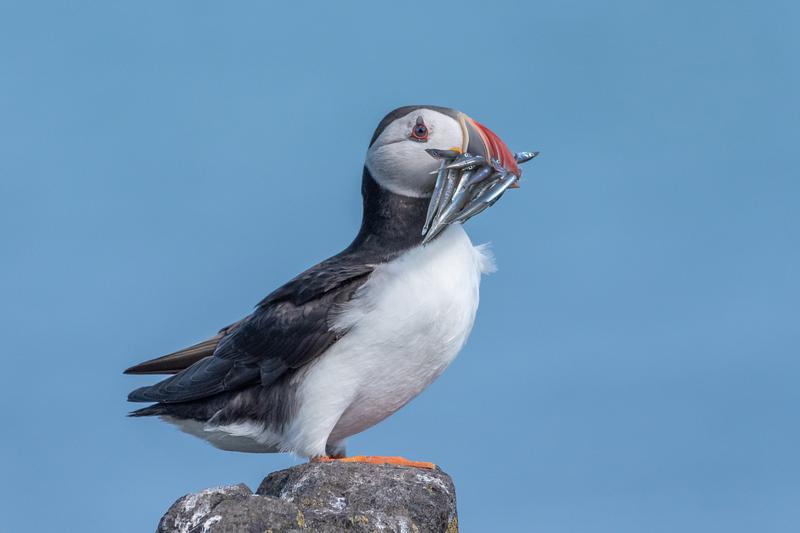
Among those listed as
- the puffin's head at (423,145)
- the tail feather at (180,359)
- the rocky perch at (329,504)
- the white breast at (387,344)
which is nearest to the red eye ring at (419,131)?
the puffin's head at (423,145)

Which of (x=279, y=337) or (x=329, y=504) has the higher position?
(x=279, y=337)

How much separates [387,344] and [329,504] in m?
1.20

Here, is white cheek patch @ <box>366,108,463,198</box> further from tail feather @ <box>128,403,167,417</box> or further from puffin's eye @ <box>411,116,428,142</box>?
tail feather @ <box>128,403,167,417</box>

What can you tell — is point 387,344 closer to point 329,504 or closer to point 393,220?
point 393,220

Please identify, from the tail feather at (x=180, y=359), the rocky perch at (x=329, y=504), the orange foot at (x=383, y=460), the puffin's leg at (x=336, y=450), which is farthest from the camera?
the tail feather at (x=180, y=359)

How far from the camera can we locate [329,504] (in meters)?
7.30

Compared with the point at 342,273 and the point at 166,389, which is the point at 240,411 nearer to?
the point at 166,389

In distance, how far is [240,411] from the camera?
8.39 metres

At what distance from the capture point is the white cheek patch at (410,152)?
8.34 m

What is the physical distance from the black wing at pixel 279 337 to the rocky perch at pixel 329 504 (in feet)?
2.49

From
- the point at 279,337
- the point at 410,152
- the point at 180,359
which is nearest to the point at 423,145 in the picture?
the point at 410,152

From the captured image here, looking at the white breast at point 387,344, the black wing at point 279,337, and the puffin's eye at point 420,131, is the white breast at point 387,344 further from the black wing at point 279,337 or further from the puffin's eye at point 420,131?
the puffin's eye at point 420,131

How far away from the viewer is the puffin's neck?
8406 mm

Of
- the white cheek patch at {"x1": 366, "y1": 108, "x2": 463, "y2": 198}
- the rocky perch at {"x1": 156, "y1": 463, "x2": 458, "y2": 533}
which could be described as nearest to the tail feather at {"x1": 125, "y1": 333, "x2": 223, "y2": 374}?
the rocky perch at {"x1": 156, "y1": 463, "x2": 458, "y2": 533}
